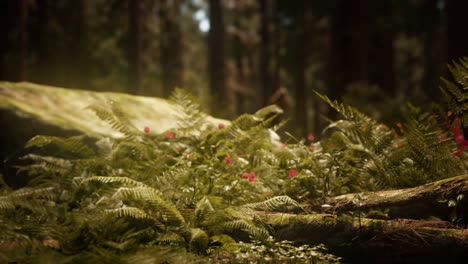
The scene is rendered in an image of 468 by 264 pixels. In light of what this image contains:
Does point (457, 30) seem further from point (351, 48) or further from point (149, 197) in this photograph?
point (149, 197)

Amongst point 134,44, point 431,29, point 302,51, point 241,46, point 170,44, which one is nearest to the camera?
point 134,44

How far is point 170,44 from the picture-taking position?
27109mm

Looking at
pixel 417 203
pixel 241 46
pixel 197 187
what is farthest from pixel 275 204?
pixel 241 46

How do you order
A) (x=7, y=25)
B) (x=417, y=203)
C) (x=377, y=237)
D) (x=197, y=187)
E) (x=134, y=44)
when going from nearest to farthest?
(x=377, y=237) < (x=417, y=203) < (x=197, y=187) < (x=7, y=25) < (x=134, y=44)

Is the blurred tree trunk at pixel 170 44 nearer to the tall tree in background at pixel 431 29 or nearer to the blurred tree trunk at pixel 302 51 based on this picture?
the blurred tree trunk at pixel 302 51

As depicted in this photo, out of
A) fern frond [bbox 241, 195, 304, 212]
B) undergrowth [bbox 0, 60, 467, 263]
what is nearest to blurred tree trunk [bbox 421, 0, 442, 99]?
undergrowth [bbox 0, 60, 467, 263]

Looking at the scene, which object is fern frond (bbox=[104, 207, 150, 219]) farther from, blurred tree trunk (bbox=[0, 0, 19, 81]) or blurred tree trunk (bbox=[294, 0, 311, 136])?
blurred tree trunk (bbox=[294, 0, 311, 136])

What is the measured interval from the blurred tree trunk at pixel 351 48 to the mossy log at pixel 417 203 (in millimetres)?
7237

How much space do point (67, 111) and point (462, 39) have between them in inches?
237

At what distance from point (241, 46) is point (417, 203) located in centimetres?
2681

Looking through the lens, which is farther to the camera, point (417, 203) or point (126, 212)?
point (417, 203)

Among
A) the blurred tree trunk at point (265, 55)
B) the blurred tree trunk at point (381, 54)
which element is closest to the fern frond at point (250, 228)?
the blurred tree trunk at point (381, 54)

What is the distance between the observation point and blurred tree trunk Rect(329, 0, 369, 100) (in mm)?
10500

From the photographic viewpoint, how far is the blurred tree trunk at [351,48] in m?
10.5
